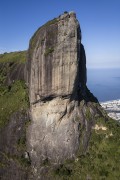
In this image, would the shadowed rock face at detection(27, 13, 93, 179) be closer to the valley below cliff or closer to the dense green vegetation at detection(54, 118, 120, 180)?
the valley below cliff

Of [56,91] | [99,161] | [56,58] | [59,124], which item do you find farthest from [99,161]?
[56,58]

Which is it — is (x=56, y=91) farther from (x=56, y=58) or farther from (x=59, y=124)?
(x=59, y=124)

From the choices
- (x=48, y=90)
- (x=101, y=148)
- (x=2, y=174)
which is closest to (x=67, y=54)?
(x=48, y=90)

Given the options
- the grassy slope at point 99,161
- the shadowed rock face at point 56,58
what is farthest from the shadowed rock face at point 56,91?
the grassy slope at point 99,161

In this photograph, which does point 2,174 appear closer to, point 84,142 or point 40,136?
point 40,136

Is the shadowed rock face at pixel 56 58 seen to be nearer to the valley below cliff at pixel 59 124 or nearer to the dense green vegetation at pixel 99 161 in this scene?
the valley below cliff at pixel 59 124

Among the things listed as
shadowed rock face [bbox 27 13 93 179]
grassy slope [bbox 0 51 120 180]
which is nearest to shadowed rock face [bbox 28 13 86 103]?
shadowed rock face [bbox 27 13 93 179]
